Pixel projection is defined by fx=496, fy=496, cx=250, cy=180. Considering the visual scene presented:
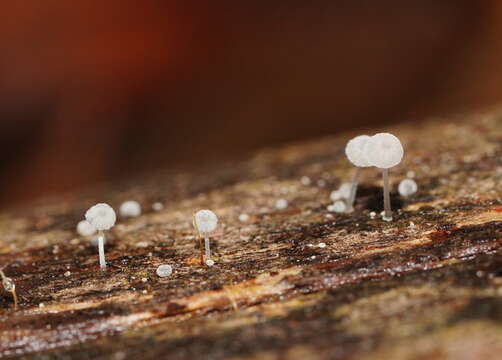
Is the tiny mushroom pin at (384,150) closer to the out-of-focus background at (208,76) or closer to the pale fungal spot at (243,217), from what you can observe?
the pale fungal spot at (243,217)

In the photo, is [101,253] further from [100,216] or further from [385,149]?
[385,149]

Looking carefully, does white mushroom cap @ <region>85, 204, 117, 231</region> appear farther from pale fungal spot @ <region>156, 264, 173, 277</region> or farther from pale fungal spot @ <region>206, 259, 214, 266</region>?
pale fungal spot @ <region>206, 259, 214, 266</region>

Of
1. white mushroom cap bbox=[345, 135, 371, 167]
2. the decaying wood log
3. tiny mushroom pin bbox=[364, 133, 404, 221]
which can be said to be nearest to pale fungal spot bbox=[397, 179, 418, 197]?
the decaying wood log

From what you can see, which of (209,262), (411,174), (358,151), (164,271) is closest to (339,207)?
(358,151)

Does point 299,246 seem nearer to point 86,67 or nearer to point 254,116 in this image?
point 254,116

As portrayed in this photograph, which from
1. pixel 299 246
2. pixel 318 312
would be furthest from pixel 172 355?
pixel 299 246
